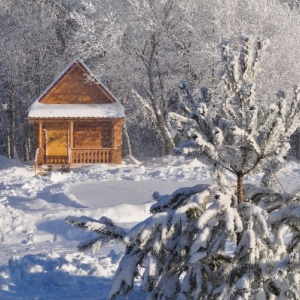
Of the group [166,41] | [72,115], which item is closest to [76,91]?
[72,115]

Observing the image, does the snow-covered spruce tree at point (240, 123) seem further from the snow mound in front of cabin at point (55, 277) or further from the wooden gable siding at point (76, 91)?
the wooden gable siding at point (76, 91)

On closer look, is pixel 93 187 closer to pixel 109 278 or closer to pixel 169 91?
pixel 109 278

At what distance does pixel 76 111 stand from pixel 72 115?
0.32 meters

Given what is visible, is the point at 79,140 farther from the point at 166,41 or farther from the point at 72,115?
the point at 166,41

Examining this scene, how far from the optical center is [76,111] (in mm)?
26109

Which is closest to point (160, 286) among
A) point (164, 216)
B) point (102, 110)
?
point (164, 216)

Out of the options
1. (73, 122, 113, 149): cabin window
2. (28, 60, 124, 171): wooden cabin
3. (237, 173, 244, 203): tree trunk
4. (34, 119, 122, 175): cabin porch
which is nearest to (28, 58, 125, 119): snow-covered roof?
(28, 60, 124, 171): wooden cabin

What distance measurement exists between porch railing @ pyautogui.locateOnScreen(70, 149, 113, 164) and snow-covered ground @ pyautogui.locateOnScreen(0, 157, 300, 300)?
1.37 meters

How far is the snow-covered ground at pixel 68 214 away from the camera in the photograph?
801 cm

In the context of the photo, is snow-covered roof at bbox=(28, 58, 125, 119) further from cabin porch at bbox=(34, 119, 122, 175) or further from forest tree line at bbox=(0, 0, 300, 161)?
forest tree line at bbox=(0, 0, 300, 161)

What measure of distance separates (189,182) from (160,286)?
534 inches

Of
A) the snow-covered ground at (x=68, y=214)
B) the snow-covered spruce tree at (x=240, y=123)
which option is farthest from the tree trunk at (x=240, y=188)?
the snow-covered ground at (x=68, y=214)

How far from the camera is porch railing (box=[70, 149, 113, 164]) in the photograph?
85.7ft

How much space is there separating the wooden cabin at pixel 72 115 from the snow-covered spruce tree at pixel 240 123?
20427 mm
